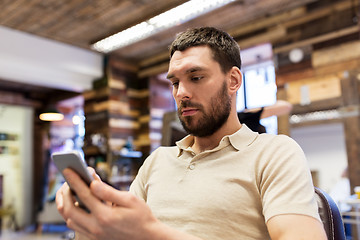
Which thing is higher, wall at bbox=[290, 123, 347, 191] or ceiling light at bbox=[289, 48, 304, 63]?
ceiling light at bbox=[289, 48, 304, 63]

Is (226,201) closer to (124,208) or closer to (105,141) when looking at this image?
(124,208)

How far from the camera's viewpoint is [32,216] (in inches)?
330

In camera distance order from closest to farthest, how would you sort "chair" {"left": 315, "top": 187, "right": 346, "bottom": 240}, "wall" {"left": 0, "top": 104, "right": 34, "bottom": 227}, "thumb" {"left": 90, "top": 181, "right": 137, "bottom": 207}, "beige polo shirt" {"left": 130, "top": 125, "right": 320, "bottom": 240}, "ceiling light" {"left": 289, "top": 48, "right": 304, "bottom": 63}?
1. "thumb" {"left": 90, "top": 181, "right": 137, "bottom": 207}
2. "beige polo shirt" {"left": 130, "top": 125, "right": 320, "bottom": 240}
3. "chair" {"left": 315, "top": 187, "right": 346, "bottom": 240}
4. "ceiling light" {"left": 289, "top": 48, "right": 304, "bottom": 63}
5. "wall" {"left": 0, "top": 104, "right": 34, "bottom": 227}

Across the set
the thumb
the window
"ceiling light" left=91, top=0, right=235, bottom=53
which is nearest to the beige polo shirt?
the thumb

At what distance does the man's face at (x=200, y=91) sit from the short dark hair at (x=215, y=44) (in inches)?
0.9

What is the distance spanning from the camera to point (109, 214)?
0.71 m

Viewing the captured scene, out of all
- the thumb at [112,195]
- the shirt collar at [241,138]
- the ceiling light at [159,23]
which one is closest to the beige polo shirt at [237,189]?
the shirt collar at [241,138]

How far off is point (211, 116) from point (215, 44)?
26 centimetres

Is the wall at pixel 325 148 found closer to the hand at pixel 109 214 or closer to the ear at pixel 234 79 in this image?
the ear at pixel 234 79

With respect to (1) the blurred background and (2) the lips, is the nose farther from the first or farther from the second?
(1) the blurred background

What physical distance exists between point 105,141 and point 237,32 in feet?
9.91

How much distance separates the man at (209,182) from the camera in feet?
2.43

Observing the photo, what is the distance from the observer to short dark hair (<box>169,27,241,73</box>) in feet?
4.02

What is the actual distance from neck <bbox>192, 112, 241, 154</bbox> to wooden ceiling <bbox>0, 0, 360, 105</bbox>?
132 inches
